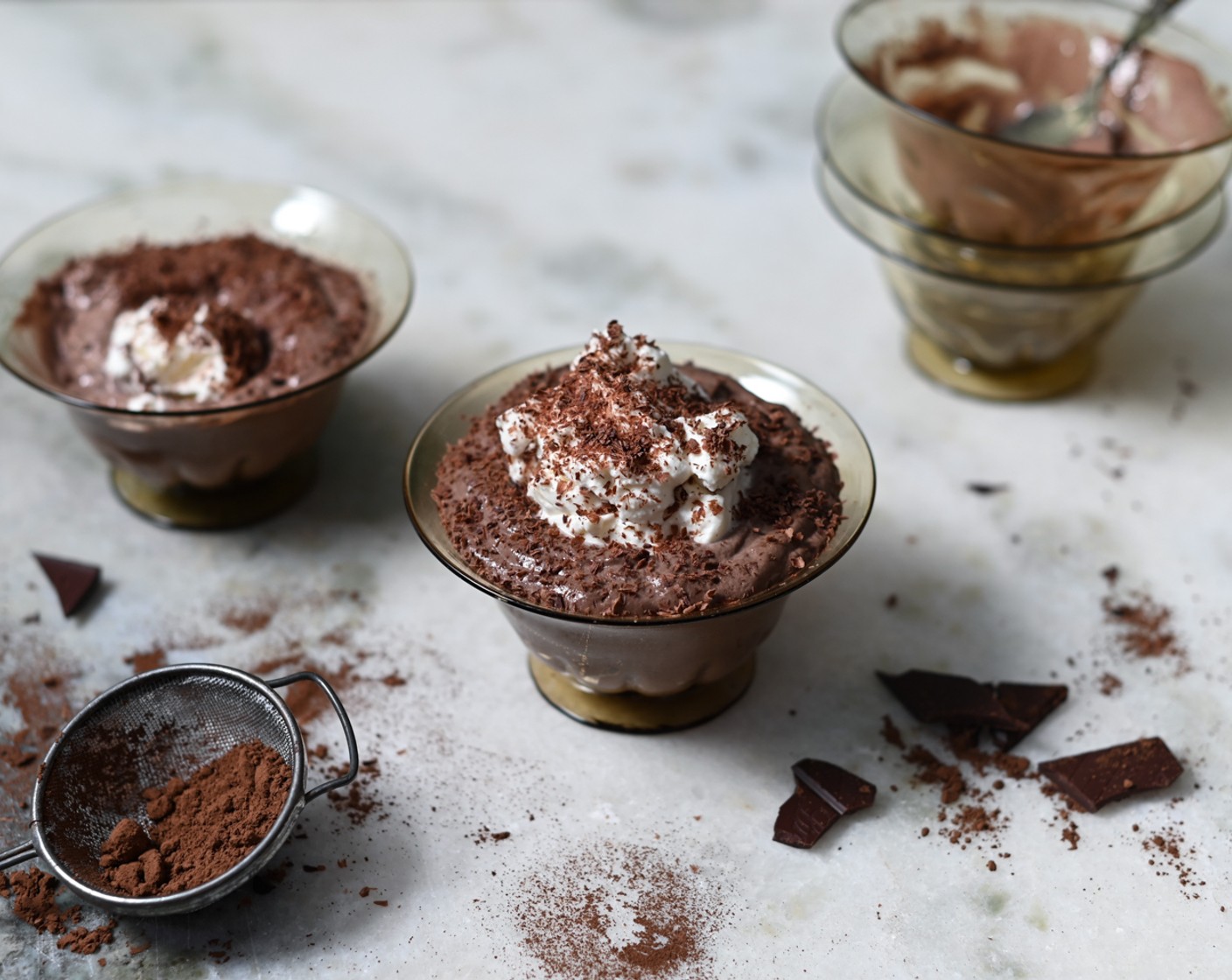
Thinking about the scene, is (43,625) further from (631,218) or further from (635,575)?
(631,218)

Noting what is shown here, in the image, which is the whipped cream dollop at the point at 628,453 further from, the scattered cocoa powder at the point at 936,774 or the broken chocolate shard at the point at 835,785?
the scattered cocoa powder at the point at 936,774

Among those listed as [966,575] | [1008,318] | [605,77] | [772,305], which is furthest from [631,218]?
[966,575]

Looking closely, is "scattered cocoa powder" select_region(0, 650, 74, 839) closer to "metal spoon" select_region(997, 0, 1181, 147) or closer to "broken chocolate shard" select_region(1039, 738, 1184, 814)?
"broken chocolate shard" select_region(1039, 738, 1184, 814)

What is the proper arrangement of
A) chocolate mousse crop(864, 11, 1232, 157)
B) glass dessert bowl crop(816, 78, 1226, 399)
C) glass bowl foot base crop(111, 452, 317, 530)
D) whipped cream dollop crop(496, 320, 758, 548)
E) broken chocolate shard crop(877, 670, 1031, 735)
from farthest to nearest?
chocolate mousse crop(864, 11, 1232, 157)
glass dessert bowl crop(816, 78, 1226, 399)
glass bowl foot base crop(111, 452, 317, 530)
broken chocolate shard crop(877, 670, 1031, 735)
whipped cream dollop crop(496, 320, 758, 548)

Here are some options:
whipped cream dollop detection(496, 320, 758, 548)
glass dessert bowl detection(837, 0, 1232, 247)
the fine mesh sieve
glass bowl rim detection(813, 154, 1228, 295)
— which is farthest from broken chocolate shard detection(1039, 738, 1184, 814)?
the fine mesh sieve

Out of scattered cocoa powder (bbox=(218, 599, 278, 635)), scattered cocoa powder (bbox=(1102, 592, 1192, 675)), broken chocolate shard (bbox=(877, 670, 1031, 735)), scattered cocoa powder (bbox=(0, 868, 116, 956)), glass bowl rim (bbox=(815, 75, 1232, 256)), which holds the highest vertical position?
glass bowl rim (bbox=(815, 75, 1232, 256))
